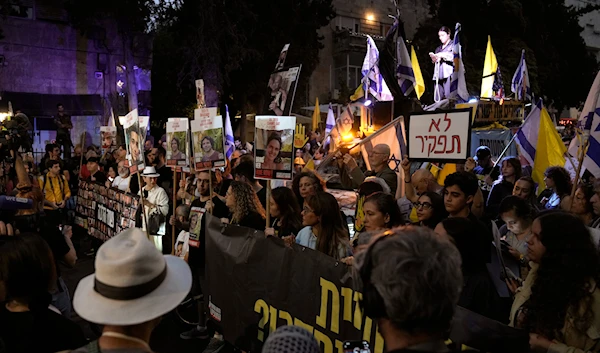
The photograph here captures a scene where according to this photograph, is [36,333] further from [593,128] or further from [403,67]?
[403,67]

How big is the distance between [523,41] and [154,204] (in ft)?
105

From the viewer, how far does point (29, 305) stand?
2939 millimetres

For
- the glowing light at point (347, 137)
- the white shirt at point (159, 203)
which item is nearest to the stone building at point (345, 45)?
the glowing light at point (347, 137)

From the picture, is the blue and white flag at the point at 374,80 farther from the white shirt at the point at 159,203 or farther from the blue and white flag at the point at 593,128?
the blue and white flag at the point at 593,128

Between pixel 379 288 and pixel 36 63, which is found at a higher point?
pixel 36 63

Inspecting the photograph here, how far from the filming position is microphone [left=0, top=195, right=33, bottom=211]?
5389 millimetres

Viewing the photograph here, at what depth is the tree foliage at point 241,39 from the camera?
82.6ft

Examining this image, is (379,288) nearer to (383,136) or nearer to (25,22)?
(383,136)

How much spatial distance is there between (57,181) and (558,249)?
9.89m

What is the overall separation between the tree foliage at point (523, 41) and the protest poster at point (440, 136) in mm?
28105

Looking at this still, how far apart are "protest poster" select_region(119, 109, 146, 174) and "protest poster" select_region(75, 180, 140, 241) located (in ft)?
3.38

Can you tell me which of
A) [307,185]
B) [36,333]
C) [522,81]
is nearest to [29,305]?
[36,333]

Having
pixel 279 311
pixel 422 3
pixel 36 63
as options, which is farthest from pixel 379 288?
pixel 422 3

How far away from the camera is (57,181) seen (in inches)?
407
